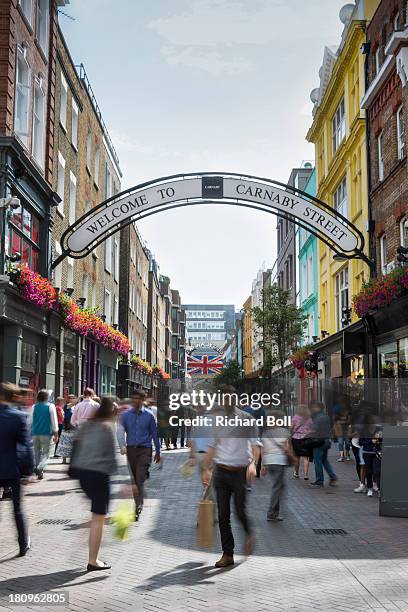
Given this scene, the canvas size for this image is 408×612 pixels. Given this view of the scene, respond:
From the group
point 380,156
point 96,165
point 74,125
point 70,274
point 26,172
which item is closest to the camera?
point 26,172

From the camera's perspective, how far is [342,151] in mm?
29656

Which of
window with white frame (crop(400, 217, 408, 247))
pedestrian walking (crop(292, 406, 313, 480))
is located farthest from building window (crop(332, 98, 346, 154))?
pedestrian walking (crop(292, 406, 313, 480))

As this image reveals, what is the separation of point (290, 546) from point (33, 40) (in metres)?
15.8

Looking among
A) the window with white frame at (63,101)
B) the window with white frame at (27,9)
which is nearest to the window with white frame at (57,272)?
the window with white frame at (63,101)

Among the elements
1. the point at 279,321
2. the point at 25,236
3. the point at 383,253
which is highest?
the point at 383,253

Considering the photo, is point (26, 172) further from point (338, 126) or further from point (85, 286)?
point (338, 126)

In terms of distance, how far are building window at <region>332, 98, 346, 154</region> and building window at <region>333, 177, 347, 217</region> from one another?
1707 millimetres

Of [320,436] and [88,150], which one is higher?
[88,150]

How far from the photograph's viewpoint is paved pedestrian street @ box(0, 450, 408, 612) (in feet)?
21.3

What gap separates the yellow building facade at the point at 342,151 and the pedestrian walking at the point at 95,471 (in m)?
18.9

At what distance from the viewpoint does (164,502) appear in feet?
42.9

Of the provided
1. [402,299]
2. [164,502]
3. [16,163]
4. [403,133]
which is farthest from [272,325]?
[164,502]

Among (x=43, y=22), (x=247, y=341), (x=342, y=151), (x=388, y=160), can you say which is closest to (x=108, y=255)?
(x=342, y=151)

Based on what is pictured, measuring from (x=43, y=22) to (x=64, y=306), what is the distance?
26.9 ft
